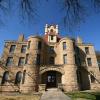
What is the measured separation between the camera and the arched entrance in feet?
86.2

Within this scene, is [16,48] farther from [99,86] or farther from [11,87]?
[99,86]

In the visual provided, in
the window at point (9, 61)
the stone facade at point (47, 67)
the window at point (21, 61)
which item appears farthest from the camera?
the window at point (21, 61)

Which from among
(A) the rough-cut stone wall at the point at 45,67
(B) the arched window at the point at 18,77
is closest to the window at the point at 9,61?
(A) the rough-cut stone wall at the point at 45,67

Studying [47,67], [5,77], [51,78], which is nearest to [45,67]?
[47,67]

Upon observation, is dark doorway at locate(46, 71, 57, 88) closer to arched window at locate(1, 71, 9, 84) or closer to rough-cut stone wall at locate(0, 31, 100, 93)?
rough-cut stone wall at locate(0, 31, 100, 93)

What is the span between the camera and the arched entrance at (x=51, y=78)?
26281 millimetres

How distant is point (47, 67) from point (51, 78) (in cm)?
430

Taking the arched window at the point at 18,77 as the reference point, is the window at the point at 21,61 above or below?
above

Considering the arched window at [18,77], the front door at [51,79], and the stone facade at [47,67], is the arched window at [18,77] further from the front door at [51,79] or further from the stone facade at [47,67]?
the front door at [51,79]

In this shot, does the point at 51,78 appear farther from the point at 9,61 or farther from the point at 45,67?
the point at 9,61

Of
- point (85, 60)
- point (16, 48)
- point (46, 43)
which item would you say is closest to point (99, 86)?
point (85, 60)

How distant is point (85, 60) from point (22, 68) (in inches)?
546

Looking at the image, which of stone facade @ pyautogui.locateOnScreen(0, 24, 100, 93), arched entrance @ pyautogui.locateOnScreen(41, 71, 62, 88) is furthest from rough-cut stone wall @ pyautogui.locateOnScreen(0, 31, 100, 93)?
arched entrance @ pyautogui.locateOnScreen(41, 71, 62, 88)

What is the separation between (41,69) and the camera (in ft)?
82.6
